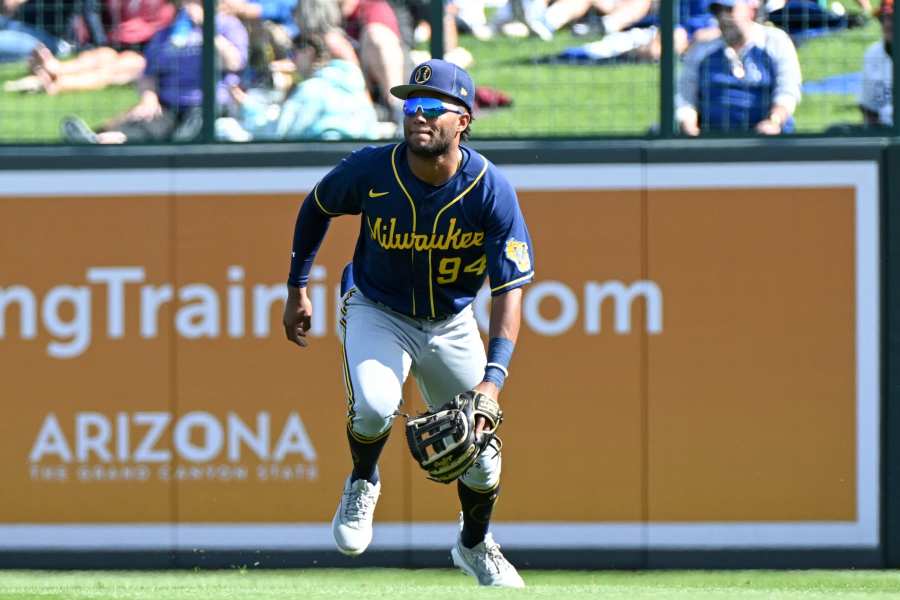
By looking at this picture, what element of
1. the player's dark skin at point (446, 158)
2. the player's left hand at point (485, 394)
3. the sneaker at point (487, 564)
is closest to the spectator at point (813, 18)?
the player's dark skin at point (446, 158)

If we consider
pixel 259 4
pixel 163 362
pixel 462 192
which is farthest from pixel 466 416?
pixel 259 4

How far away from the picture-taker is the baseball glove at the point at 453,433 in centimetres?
588

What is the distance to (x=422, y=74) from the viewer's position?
19.8ft

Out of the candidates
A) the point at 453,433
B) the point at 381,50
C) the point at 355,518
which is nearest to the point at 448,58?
the point at 381,50

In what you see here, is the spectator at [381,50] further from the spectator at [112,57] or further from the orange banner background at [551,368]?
the spectator at [112,57]

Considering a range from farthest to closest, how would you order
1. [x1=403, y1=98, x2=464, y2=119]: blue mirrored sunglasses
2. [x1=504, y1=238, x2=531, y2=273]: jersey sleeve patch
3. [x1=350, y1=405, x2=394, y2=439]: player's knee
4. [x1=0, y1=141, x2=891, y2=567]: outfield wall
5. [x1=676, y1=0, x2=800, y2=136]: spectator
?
Answer: [x1=676, y1=0, x2=800, y2=136]: spectator → [x1=0, y1=141, x2=891, y2=567]: outfield wall → [x1=350, y1=405, x2=394, y2=439]: player's knee → [x1=504, y1=238, x2=531, y2=273]: jersey sleeve patch → [x1=403, y1=98, x2=464, y2=119]: blue mirrored sunglasses

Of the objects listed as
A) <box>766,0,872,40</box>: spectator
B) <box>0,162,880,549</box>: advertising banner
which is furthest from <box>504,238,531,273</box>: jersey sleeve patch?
<box>766,0,872,40</box>: spectator

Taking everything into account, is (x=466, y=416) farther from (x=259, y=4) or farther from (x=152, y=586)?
(x=259, y=4)

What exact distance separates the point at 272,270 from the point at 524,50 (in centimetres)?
174

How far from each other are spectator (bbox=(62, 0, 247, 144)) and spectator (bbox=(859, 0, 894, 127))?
3236mm

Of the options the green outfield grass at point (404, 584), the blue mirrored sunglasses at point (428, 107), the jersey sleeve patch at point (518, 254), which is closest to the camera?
the blue mirrored sunglasses at point (428, 107)

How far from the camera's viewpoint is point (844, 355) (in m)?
8.17

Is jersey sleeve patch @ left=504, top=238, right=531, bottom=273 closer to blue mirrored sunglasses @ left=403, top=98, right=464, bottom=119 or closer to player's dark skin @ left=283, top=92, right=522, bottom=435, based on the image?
player's dark skin @ left=283, top=92, right=522, bottom=435

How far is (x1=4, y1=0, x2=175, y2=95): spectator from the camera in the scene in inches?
332
